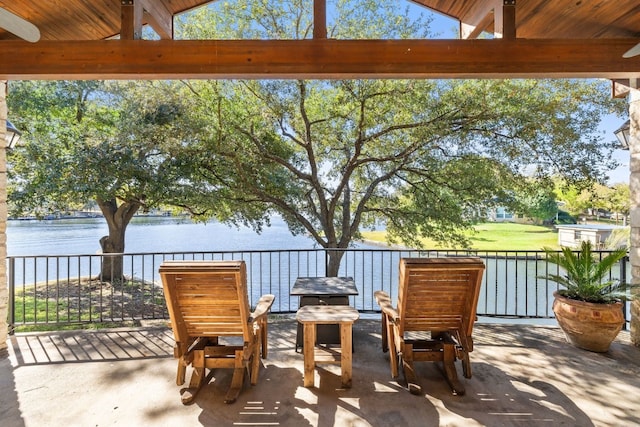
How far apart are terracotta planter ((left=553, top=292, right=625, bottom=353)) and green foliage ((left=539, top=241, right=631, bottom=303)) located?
0.40ft

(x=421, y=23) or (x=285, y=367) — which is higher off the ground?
(x=421, y=23)

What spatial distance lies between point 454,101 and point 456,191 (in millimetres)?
1727

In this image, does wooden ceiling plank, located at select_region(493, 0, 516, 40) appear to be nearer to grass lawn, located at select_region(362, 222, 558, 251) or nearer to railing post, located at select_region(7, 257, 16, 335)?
grass lawn, located at select_region(362, 222, 558, 251)

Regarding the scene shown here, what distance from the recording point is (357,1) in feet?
17.0

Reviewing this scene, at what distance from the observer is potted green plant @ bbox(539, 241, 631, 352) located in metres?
2.90

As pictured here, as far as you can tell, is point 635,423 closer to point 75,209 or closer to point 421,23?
point 421,23

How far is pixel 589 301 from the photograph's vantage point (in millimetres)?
3039

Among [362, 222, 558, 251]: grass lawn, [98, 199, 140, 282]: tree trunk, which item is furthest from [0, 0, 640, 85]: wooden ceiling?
[98, 199, 140, 282]: tree trunk

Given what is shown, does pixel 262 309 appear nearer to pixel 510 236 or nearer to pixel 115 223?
pixel 510 236

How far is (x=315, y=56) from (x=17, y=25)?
6.39 feet

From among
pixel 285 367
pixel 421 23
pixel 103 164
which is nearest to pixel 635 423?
pixel 285 367

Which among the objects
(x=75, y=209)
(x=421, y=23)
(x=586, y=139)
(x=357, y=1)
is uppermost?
(x=357, y=1)

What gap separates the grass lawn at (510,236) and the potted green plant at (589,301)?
10.1 ft

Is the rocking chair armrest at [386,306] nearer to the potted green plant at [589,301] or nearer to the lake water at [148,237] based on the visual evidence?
the potted green plant at [589,301]
